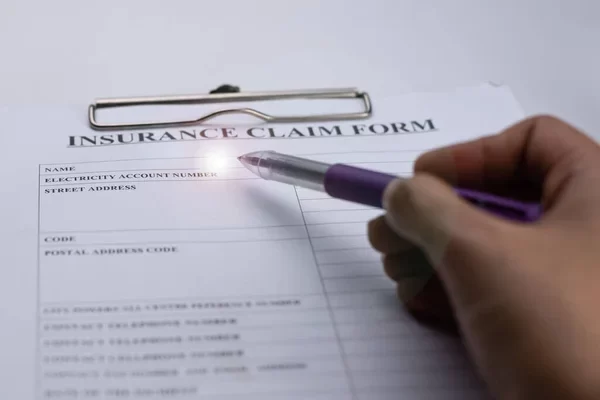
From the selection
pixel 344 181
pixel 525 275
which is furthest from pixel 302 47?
pixel 525 275

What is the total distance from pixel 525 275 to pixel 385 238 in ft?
0.38

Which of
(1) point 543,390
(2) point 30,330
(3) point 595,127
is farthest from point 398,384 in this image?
(3) point 595,127

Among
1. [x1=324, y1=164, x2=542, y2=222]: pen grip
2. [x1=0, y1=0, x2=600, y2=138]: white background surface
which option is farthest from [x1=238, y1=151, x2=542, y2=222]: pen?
[x1=0, y1=0, x2=600, y2=138]: white background surface

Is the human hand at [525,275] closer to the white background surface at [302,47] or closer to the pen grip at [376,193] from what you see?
the pen grip at [376,193]

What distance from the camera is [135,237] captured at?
0.48m

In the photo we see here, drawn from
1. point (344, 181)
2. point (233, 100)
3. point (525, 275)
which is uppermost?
point (233, 100)

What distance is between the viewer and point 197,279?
46cm

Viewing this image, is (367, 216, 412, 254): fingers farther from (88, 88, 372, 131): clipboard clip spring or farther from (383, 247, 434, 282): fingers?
(88, 88, 372, 131): clipboard clip spring

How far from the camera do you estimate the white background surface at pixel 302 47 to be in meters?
0.66

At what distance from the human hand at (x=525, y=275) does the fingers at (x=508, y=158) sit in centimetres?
2

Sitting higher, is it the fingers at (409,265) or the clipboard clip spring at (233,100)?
the clipboard clip spring at (233,100)

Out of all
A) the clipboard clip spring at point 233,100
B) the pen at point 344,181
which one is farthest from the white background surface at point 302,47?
the pen at point 344,181

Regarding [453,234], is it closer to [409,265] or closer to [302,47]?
[409,265]

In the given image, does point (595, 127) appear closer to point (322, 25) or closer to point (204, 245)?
point (322, 25)
